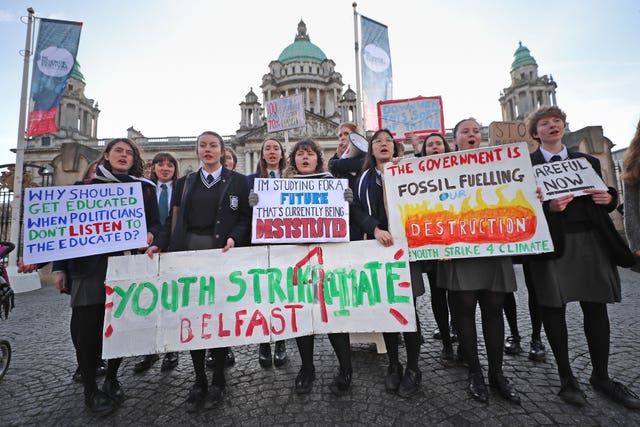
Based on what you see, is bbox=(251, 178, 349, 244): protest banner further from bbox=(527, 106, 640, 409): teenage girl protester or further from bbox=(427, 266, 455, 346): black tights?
bbox=(527, 106, 640, 409): teenage girl protester

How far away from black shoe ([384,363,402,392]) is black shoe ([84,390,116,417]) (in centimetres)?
223

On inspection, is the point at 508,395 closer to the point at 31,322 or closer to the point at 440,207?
the point at 440,207

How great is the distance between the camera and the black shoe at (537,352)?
309 centimetres

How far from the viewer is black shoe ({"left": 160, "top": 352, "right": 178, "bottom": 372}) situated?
323 centimetres

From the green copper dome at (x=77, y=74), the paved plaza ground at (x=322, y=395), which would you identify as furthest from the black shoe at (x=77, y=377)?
the green copper dome at (x=77, y=74)

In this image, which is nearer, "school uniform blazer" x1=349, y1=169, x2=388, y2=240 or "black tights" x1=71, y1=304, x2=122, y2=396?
"black tights" x1=71, y1=304, x2=122, y2=396

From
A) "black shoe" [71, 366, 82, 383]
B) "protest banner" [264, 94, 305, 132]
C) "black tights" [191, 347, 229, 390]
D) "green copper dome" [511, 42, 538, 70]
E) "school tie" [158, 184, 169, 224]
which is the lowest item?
"black shoe" [71, 366, 82, 383]

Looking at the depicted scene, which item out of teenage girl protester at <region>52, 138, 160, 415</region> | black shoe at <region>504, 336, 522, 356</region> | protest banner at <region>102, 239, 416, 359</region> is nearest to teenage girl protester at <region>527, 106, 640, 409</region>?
black shoe at <region>504, 336, 522, 356</region>

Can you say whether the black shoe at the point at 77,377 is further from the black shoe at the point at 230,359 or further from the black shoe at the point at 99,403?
the black shoe at the point at 230,359

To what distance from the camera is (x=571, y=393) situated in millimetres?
2312

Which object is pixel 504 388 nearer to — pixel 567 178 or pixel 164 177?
pixel 567 178

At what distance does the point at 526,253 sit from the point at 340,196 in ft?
5.27

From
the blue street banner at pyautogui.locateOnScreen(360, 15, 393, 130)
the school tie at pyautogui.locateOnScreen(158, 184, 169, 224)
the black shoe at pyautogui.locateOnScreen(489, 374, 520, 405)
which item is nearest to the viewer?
the black shoe at pyautogui.locateOnScreen(489, 374, 520, 405)

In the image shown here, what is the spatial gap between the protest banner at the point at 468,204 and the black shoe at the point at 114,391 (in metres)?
2.73
